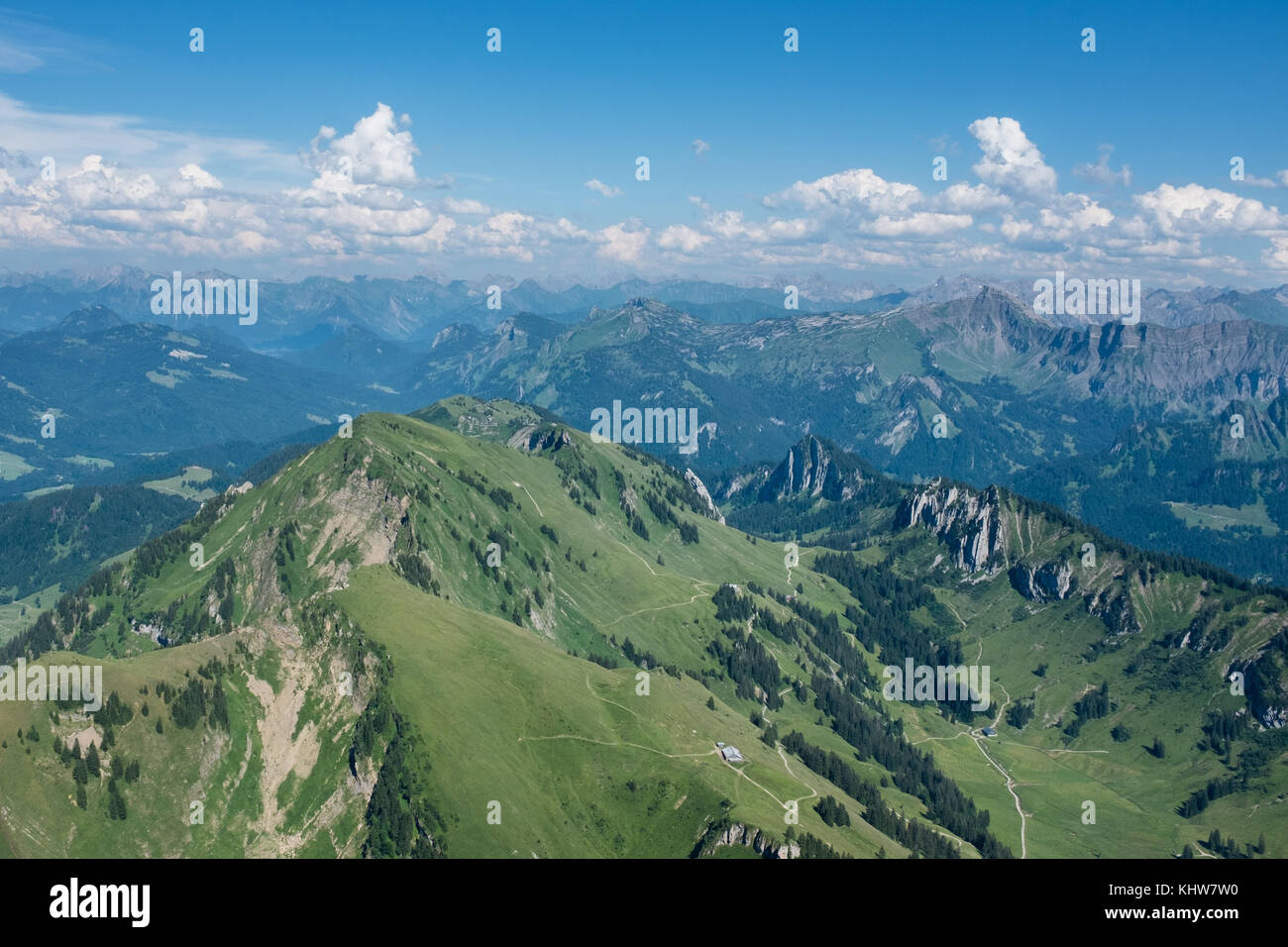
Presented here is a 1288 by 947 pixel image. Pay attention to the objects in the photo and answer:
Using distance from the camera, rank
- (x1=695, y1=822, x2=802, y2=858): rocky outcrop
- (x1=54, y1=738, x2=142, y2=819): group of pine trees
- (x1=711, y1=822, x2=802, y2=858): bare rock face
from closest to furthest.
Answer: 1. (x1=54, y1=738, x2=142, y2=819): group of pine trees
2. (x1=711, y1=822, x2=802, y2=858): bare rock face
3. (x1=695, y1=822, x2=802, y2=858): rocky outcrop

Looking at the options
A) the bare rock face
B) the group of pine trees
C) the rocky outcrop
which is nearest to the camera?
the group of pine trees

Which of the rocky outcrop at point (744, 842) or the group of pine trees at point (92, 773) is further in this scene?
the rocky outcrop at point (744, 842)

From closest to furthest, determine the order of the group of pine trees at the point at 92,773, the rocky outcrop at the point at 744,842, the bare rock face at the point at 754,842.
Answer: the group of pine trees at the point at 92,773 < the bare rock face at the point at 754,842 < the rocky outcrop at the point at 744,842

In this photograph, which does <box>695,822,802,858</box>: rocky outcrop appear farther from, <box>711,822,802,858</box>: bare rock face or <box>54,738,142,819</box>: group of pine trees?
<box>54,738,142,819</box>: group of pine trees

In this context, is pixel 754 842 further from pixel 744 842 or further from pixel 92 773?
pixel 92 773

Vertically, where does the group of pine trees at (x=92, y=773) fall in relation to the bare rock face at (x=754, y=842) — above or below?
above

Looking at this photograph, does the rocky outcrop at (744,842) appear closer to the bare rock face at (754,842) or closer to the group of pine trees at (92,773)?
Result: the bare rock face at (754,842)

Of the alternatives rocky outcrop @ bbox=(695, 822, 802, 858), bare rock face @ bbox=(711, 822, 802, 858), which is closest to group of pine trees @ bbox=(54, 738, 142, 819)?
rocky outcrop @ bbox=(695, 822, 802, 858)

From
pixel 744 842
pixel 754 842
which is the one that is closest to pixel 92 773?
pixel 744 842

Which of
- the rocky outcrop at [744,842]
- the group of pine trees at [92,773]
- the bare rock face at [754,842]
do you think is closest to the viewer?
the group of pine trees at [92,773]

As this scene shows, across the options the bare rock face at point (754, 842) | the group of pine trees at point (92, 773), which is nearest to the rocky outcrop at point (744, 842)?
the bare rock face at point (754, 842)
